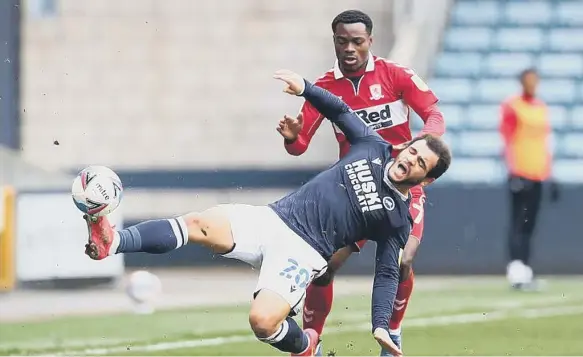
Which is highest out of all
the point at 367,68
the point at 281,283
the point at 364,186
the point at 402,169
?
the point at 367,68

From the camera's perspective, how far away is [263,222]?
805 cm

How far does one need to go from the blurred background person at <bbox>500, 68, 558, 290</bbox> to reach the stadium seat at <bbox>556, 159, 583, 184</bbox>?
2338 mm

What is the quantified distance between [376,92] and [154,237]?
172 cm

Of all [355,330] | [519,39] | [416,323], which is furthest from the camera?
[519,39]

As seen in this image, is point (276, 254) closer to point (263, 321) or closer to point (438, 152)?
point (263, 321)

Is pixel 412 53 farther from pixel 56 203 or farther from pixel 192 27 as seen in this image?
pixel 56 203

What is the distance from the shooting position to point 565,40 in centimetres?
1900

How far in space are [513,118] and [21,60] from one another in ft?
22.0

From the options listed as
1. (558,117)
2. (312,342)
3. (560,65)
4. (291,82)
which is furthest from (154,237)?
(560,65)

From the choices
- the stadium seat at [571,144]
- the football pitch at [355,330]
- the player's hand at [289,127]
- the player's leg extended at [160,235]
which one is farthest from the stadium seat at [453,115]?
the player's leg extended at [160,235]

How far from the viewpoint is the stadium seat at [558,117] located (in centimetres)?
1809

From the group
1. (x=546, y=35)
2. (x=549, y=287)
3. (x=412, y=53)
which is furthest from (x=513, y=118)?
(x=546, y=35)

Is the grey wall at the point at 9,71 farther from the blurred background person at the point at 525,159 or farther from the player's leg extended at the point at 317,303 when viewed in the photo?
the player's leg extended at the point at 317,303

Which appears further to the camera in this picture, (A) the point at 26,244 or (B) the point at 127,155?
(B) the point at 127,155
